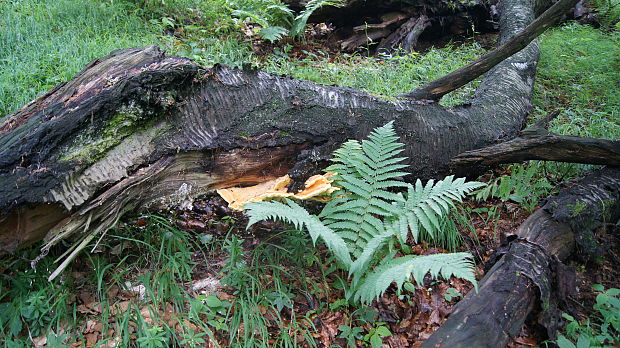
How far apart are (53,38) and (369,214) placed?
496cm

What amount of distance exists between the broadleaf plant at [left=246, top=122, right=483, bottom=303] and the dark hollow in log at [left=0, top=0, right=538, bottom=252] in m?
0.31

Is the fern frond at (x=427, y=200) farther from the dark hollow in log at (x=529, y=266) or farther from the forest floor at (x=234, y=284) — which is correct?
the forest floor at (x=234, y=284)

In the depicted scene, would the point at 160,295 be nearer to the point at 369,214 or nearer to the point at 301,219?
Result: the point at 301,219

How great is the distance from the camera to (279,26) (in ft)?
22.9

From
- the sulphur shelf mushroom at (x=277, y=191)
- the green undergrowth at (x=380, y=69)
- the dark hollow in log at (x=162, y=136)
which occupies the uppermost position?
the dark hollow in log at (x=162, y=136)

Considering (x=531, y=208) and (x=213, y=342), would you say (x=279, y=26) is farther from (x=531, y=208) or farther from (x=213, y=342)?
(x=213, y=342)

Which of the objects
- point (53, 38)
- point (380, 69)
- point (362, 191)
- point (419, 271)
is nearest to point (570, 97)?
point (380, 69)

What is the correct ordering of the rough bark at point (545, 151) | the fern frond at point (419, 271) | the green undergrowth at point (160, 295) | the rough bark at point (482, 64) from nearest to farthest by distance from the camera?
1. the fern frond at point (419, 271)
2. the green undergrowth at point (160, 295)
3. the rough bark at point (545, 151)
4. the rough bark at point (482, 64)

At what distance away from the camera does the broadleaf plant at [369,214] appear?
2.40 meters

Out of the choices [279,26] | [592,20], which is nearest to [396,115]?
[279,26]

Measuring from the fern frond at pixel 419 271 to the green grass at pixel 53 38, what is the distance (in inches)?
148

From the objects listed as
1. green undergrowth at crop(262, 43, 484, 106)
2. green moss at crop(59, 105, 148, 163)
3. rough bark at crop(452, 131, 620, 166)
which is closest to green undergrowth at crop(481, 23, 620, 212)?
rough bark at crop(452, 131, 620, 166)

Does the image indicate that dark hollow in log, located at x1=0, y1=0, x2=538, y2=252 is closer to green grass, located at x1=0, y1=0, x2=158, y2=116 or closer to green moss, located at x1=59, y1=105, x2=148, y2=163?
green moss, located at x1=59, y1=105, x2=148, y2=163

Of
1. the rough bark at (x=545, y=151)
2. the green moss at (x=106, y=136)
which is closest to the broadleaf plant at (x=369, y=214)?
the rough bark at (x=545, y=151)
